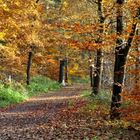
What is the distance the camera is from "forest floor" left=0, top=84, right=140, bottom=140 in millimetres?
13117

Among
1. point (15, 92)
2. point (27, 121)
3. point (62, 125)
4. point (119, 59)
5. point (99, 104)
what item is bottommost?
point (27, 121)

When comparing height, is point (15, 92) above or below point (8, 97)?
above

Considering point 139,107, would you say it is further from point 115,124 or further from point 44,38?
point 44,38

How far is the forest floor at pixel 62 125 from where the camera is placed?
13117mm

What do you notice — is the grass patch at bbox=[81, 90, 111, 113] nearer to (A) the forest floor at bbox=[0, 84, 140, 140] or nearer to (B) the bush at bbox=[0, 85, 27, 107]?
(A) the forest floor at bbox=[0, 84, 140, 140]

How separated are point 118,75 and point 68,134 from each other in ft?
11.6

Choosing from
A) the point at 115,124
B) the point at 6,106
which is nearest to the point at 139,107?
the point at 115,124

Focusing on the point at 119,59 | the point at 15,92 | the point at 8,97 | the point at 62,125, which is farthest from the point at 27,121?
the point at 15,92

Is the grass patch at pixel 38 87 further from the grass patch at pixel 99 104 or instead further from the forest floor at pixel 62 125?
the forest floor at pixel 62 125

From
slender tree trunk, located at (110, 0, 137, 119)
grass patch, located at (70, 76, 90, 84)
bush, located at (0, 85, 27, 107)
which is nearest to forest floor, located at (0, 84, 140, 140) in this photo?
slender tree trunk, located at (110, 0, 137, 119)

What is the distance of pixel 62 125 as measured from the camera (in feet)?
50.3

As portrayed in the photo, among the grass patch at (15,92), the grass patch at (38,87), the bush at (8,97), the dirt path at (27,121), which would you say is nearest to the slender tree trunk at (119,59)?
the dirt path at (27,121)

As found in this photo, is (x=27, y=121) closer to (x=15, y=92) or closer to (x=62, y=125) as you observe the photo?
(x=62, y=125)

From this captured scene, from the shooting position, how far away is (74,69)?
55875 mm
